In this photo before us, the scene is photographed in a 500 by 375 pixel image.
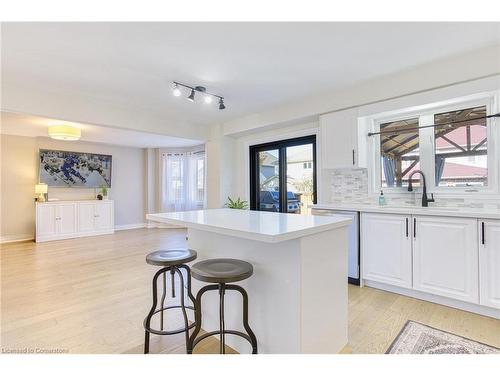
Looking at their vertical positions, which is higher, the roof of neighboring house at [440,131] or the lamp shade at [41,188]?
the roof of neighboring house at [440,131]

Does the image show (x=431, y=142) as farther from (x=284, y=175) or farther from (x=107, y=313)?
(x=107, y=313)

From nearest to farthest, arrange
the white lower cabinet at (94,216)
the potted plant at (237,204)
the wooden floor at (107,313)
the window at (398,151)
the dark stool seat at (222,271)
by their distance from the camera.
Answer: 1. the dark stool seat at (222,271)
2. the wooden floor at (107,313)
3. the window at (398,151)
4. the potted plant at (237,204)
5. the white lower cabinet at (94,216)

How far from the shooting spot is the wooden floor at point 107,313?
1976 millimetres

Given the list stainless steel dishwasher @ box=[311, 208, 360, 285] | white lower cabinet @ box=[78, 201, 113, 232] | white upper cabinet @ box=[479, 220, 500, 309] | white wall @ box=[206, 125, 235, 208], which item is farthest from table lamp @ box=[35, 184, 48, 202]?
white upper cabinet @ box=[479, 220, 500, 309]

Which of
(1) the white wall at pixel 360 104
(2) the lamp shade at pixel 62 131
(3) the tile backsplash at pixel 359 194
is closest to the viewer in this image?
(1) the white wall at pixel 360 104

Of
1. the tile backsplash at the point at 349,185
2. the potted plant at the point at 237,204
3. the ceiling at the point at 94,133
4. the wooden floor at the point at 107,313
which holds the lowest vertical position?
the wooden floor at the point at 107,313

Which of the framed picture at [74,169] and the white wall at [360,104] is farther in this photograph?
the framed picture at [74,169]

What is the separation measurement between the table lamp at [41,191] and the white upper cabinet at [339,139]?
6053 mm

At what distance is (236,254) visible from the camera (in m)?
1.95

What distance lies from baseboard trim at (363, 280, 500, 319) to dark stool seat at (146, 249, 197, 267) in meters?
2.21

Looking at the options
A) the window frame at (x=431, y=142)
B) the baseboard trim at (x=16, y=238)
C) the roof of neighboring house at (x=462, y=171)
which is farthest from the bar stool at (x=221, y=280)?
the baseboard trim at (x=16, y=238)

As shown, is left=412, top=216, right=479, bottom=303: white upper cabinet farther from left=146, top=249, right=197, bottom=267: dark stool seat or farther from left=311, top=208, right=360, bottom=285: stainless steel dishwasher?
left=146, top=249, right=197, bottom=267: dark stool seat

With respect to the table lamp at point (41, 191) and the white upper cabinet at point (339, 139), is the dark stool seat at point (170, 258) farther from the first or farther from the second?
the table lamp at point (41, 191)
